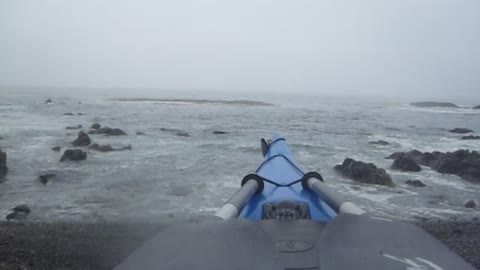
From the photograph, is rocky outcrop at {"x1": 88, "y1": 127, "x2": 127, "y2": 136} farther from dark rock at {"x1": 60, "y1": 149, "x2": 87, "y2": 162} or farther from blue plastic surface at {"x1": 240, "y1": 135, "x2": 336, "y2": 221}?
blue plastic surface at {"x1": 240, "y1": 135, "x2": 336, "y2": 221}

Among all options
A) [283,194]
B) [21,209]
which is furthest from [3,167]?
[283,194]

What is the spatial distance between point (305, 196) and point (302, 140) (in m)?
18.4

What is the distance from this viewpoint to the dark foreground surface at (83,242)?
219 inches

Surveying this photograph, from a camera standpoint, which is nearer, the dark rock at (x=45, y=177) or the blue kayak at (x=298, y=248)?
the blue kayak at (x=298, y=248)

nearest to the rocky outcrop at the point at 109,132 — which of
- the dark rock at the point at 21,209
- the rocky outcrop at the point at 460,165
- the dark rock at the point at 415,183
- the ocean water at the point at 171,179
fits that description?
the ocean water at the point at 171,179

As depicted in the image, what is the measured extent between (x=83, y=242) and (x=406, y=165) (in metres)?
12.9

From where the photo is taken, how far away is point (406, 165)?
14.5 meters

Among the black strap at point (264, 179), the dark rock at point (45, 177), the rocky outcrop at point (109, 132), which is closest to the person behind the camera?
the black strap at point (264, 179)

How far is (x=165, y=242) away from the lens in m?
1.63

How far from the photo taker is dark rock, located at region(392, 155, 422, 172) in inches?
567

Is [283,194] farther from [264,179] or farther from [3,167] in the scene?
[3,167]

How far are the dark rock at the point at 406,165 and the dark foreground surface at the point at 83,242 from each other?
678cm

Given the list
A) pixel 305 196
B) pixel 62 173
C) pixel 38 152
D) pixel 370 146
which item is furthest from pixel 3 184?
pixel 370 146

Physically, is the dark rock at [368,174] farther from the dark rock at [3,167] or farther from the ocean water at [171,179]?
the dark rock at [3,167]
